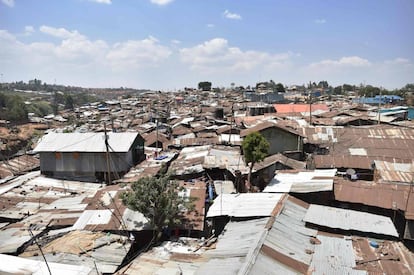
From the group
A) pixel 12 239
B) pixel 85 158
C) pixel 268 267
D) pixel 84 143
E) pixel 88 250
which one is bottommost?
pixel 12 239

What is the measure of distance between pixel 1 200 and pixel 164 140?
19388 mm

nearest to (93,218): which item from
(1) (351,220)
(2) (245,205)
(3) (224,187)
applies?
(2) (245,205)

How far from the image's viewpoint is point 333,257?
10516 mm

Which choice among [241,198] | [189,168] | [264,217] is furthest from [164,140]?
[264,217]

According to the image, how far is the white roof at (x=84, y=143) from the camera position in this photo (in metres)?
24.1

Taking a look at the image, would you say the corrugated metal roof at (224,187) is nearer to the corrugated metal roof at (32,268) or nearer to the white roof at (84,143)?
the white roof at (84,143)

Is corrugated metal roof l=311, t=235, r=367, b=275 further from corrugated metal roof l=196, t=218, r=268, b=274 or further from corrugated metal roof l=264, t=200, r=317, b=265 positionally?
corrugated metal roof l=196, t=218, r=268, b=274

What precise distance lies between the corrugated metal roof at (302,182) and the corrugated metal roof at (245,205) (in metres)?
1.06

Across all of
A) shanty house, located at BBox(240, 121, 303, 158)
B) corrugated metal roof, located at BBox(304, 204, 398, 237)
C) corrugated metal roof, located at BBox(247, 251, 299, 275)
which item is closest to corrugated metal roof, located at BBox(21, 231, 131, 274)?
corrugated metal roof, located at BBox(247, 251, 299, 275)

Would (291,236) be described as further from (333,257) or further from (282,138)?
(282,138)

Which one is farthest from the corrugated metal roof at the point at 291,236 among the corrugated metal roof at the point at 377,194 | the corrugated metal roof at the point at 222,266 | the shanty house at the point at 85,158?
the shanty house at the point at 85,158

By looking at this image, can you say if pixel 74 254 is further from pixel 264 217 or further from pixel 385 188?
pixel 385 188

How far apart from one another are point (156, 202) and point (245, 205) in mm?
4165

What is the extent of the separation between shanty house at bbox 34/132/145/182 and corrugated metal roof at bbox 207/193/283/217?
1121 centimetres
